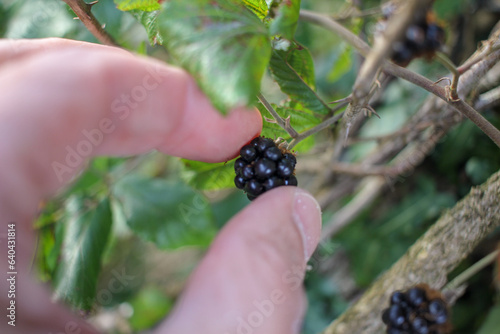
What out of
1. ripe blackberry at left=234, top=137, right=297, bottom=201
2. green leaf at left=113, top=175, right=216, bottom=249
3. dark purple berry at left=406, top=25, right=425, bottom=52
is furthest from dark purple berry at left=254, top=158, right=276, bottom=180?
dark purple berry at left=406, top=25, right=425, bottom=52

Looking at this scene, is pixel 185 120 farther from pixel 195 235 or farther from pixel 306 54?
pixel 195 235

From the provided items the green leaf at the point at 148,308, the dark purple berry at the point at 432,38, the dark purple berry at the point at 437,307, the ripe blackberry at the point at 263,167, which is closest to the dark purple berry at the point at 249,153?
the ripe blackberry at the point at 263,167

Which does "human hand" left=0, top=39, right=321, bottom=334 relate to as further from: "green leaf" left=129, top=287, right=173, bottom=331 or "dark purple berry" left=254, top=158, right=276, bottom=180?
"green leaf" left=129, top=287, right=173, bottom=331

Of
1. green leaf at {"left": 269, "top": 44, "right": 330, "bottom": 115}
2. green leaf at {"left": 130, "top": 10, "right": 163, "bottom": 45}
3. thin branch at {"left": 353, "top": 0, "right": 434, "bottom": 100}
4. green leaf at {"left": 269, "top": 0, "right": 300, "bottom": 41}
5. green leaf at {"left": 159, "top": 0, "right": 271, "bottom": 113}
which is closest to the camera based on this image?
thin branch at {"left": 353, "top": 0, "right": 434, "bottom": 100}

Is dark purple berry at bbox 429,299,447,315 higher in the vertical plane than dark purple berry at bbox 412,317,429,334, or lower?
higher

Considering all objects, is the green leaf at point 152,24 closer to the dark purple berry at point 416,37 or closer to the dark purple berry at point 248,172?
the dark purple berry at point 248,172

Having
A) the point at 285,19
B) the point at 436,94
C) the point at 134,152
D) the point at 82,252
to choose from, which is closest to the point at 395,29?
the point at 285,19
